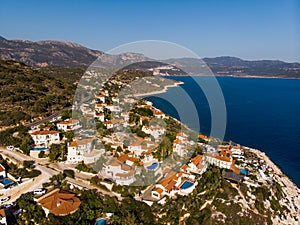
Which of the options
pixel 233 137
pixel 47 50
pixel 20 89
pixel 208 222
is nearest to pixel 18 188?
pixel 208 222

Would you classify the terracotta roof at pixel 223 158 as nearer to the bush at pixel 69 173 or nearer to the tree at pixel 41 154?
the bush at pixel 69 173

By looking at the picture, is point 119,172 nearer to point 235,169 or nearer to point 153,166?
point 153,166

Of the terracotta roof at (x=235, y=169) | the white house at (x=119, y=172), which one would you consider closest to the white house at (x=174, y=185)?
the white house at (x=119, y=172)

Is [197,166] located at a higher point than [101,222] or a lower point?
higher

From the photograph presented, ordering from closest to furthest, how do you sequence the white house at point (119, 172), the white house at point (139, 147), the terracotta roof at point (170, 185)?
the terracotta roof at point (170, 185), the white house at point (119, 172), the white house at point (139, 147)

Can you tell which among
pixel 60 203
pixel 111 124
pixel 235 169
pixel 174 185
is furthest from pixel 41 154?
pixel 235 169

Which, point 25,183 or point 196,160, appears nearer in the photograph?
point 25,183
